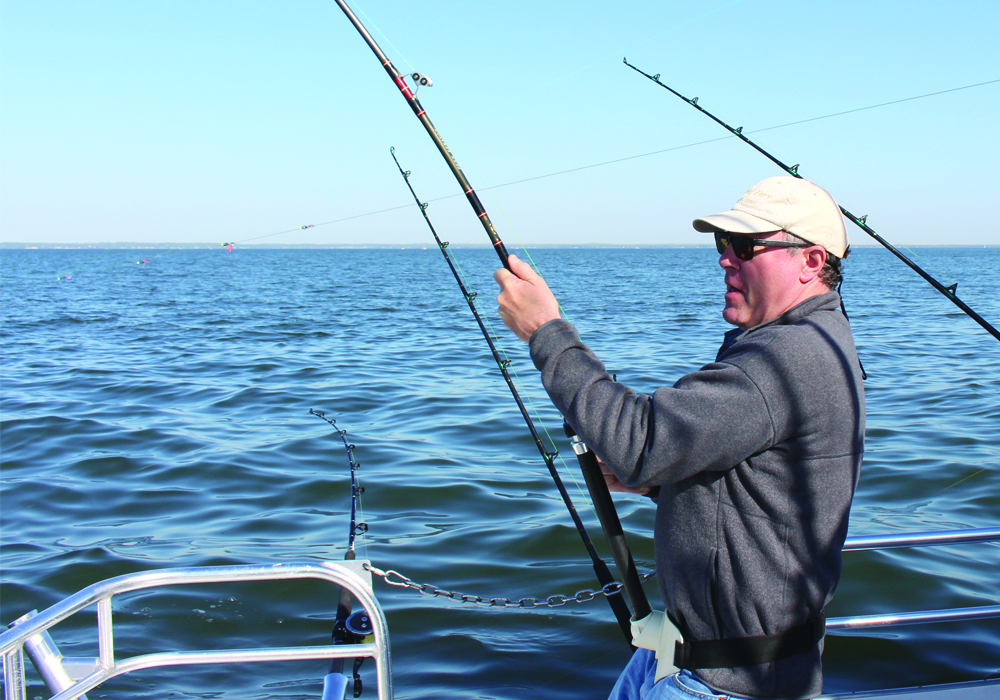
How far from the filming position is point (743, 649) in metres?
1.62

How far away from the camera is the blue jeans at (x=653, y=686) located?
64.6 inches

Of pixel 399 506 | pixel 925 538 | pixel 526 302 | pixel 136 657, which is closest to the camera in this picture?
pixel 526 302

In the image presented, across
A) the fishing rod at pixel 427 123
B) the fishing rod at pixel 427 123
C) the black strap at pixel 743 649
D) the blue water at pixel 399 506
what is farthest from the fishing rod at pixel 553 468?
the blue water at pixel 399 506

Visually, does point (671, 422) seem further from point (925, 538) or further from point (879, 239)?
point (879, 239)

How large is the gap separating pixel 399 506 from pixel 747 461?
5100 mm

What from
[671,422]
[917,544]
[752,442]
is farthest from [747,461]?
[917,544]

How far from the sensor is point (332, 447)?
7.96 meters

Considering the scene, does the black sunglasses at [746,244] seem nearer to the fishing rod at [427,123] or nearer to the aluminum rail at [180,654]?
the fishing rod at [427,123]

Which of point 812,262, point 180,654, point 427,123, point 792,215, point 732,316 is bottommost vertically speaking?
point 180,654

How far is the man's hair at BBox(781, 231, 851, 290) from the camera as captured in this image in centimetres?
171

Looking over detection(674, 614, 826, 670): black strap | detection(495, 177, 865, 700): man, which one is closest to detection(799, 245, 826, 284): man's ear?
detection(495, 177, 865, 700): man

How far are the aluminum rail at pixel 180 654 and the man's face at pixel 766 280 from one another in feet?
3.82

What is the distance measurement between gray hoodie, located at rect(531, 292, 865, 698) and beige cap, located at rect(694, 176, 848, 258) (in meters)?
0.14

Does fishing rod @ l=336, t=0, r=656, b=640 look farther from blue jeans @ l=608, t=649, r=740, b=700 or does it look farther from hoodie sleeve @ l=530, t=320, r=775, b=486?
hoodie sleeve @ l=530, t=320, r=775, b=486
